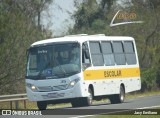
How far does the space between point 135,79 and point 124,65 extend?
5.72 ft

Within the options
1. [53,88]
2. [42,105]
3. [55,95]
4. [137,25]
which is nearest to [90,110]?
[55,95]

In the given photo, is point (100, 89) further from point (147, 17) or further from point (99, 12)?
point (99, 12)

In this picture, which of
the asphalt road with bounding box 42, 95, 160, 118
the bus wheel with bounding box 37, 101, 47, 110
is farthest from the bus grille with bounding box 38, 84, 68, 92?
the asphalt road with bounding box 42, 95, 160, 118

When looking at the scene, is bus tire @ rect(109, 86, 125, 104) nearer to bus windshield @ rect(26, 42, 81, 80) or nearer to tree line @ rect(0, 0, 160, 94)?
bus windshield @ rect(26, 42, 81, 80)

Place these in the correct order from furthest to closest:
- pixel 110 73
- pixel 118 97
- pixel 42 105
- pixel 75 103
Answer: pixel 118 97
pixel 110 73
pixel 75 103
pixel 42 105

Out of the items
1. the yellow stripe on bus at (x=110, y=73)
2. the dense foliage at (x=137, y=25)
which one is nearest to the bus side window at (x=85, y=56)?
the yellow stripe on bus at (x=110, y=73)

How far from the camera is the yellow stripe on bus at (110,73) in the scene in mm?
30272

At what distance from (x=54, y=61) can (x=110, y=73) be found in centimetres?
410

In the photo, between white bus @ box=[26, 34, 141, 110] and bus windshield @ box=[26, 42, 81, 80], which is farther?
bus windshield @ box=[26, 42, 81, 80]

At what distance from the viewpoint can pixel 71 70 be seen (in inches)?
1145

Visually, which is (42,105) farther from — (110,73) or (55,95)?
(110,73)

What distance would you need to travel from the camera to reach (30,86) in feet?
97.2

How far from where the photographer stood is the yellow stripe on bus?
30.3 meters

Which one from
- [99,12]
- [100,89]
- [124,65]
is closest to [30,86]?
[100,89]
